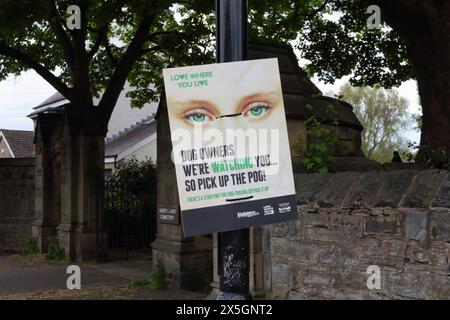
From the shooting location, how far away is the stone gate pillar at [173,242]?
9.02 m

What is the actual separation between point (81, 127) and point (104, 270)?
3811 millimetres

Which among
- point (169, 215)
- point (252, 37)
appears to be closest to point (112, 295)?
point (169, 215)

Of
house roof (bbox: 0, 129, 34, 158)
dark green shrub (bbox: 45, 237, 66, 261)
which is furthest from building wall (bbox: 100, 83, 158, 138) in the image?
dark green shrub (bbox: 45, 237, 66, 261)

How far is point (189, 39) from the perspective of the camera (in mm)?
16719

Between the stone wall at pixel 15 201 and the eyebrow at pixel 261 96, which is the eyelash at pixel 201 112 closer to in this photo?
the eyebrow at pixel 261 96

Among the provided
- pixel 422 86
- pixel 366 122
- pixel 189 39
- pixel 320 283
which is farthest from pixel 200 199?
pixel 366 122

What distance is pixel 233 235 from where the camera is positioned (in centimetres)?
287

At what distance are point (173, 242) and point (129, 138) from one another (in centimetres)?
2562

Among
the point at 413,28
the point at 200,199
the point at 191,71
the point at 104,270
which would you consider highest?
the point at 413,28

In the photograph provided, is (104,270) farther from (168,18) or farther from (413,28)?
(168,18)

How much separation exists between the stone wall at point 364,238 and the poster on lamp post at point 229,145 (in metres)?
1.96

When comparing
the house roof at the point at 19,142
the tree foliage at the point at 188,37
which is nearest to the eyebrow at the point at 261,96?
the tree foliage at the point at 188,37

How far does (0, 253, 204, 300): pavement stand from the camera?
8711mm

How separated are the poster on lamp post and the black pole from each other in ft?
0.31
